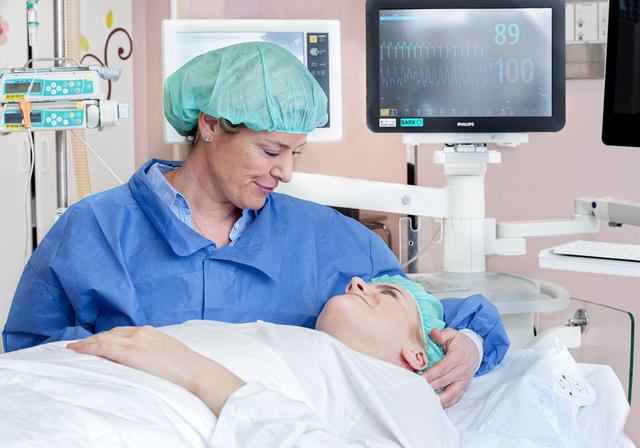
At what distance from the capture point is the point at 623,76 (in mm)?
1978

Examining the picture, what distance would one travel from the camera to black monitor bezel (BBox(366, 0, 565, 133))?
2100 millimetres

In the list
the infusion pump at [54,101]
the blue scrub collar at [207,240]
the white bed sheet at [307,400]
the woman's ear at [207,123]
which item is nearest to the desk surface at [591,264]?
the white bed sheet at [307,400]

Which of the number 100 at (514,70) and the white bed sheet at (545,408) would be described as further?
the number 100 at (514,70)

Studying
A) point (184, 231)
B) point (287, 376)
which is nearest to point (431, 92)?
point (184, 231)

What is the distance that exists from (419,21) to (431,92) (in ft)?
0.52

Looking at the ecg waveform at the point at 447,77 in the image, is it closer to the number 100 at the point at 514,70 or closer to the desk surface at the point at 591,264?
the number 100 at the point at 514,70

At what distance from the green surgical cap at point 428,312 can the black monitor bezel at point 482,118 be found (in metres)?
0.47

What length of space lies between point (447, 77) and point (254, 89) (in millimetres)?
638

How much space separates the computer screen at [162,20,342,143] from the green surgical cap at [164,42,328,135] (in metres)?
0.43

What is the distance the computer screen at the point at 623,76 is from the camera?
1948 millimetres

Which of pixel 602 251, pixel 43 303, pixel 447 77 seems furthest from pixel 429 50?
pixel 43 303

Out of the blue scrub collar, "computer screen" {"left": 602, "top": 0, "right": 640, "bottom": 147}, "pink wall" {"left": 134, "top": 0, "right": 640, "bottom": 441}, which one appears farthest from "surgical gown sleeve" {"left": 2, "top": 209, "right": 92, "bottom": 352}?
"pink wall" {"left": 134, "top": 0, "right": 640, "bottom": 441}

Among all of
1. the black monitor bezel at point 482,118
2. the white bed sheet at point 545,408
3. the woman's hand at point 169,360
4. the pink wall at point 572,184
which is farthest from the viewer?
the pink wall at point 572,184

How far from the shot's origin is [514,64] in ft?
6.95
